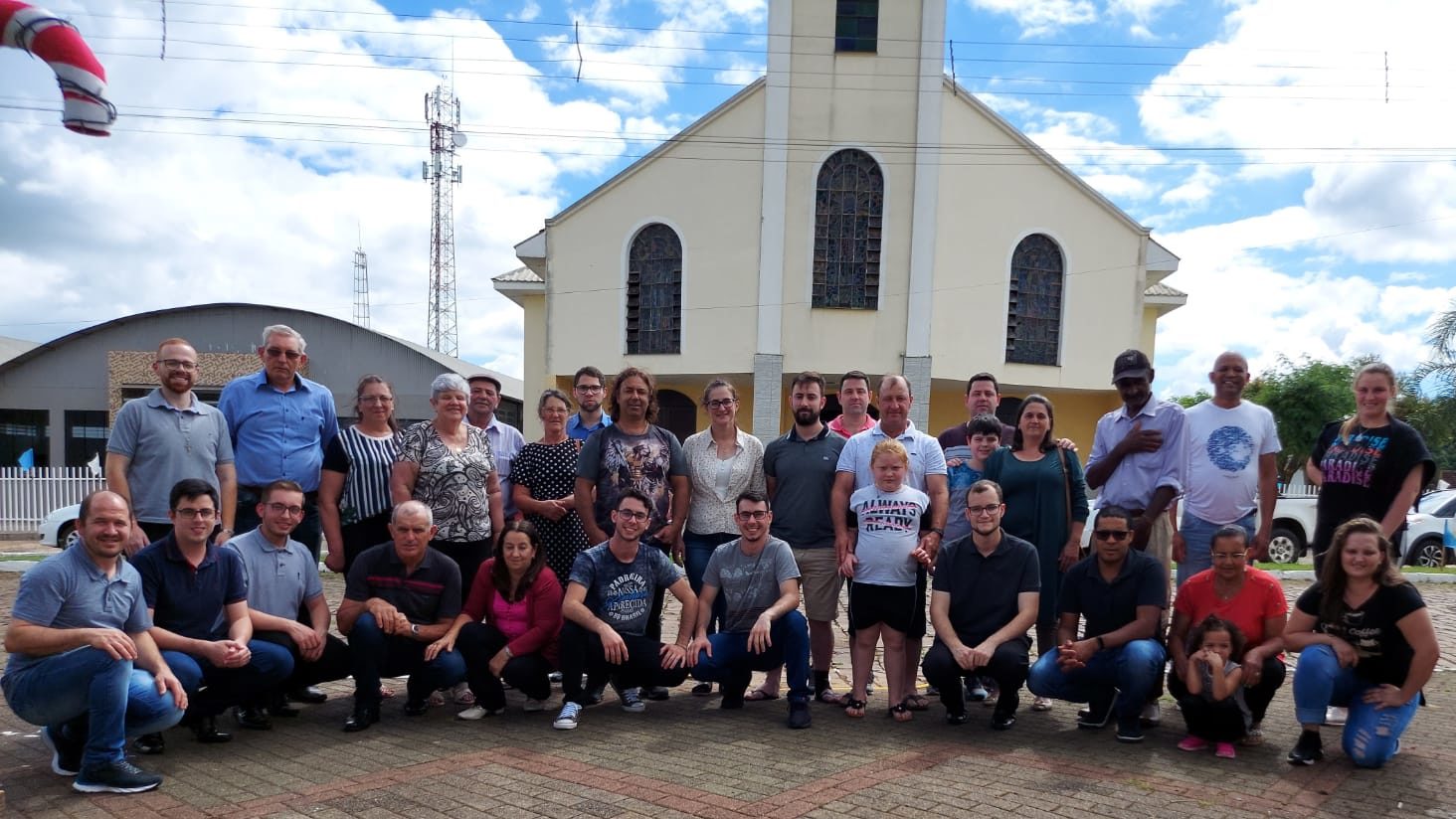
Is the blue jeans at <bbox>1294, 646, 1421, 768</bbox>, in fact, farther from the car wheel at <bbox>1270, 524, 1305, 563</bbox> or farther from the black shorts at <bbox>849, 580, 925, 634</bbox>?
the car wheel at <bbox>1270, 524, 1305, 563</bbox>

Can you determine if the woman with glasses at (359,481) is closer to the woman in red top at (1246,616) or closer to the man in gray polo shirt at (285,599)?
the man in gray polo shirt at (285,599)

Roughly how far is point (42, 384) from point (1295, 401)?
109 ft

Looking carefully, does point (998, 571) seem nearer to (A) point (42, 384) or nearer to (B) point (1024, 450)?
(B) point (1024, 450)

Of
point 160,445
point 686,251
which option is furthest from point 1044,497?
point 686,251

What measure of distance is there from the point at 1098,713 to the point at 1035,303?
51.0 feet

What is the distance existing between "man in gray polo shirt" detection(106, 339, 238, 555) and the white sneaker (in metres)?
2.13

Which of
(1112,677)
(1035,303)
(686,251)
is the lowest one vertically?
(1112,677)

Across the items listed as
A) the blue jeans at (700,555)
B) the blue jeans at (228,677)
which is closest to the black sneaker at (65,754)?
the blue jeans at (228,677)

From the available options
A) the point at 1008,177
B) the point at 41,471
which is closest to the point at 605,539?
the point at 1008,177

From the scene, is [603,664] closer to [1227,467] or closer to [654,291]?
[1227,467]

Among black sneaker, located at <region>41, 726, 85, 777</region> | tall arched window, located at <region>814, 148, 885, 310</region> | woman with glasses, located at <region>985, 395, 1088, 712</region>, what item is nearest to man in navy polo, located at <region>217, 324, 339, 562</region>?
black sneaker, located at <region>41, 726, 85, 777</region>

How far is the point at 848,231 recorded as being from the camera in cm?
1906

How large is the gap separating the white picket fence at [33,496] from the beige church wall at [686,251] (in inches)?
364

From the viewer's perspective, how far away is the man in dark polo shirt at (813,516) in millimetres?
5609
